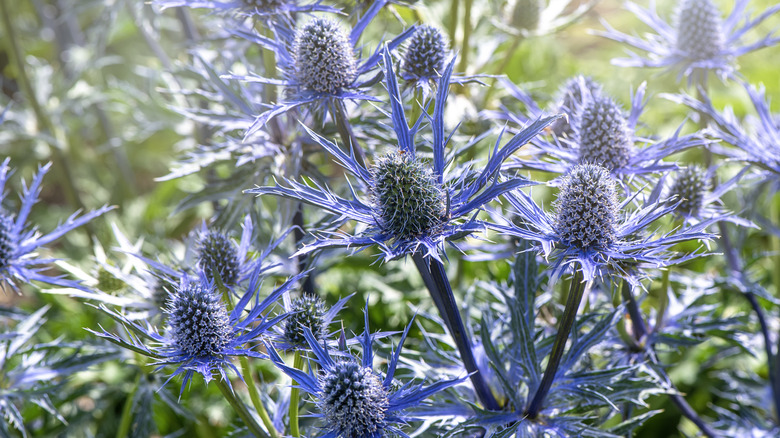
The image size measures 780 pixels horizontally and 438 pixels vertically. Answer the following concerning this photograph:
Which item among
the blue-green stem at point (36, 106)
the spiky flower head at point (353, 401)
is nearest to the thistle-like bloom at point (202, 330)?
the spiky flower head at point (353, 401)

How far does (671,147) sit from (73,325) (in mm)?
1660

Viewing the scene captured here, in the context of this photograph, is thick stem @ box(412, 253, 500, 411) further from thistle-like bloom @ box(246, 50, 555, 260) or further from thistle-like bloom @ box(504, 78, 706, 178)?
thistle-like bloom @ box(504, 78, 706, 178)

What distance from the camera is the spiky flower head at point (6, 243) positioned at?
1194 millimetres

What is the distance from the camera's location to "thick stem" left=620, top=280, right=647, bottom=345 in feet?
3.73

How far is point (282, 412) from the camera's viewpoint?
1139 mm

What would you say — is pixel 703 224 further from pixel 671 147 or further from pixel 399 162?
pixel 399 162

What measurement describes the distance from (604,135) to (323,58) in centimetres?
48

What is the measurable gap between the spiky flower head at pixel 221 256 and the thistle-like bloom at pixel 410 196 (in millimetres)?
276

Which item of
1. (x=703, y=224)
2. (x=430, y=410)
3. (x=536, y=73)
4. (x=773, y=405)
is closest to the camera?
(x=703, y=224)

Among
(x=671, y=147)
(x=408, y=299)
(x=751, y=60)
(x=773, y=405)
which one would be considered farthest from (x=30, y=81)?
(x=751, y=60)

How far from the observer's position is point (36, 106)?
2.05 metres

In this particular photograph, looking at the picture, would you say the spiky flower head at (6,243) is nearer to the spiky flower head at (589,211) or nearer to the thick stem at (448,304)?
the thick stem at (448,304)

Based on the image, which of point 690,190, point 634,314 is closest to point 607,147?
point 690,190

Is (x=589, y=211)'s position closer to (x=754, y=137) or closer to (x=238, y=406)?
(x=238, y=406)
